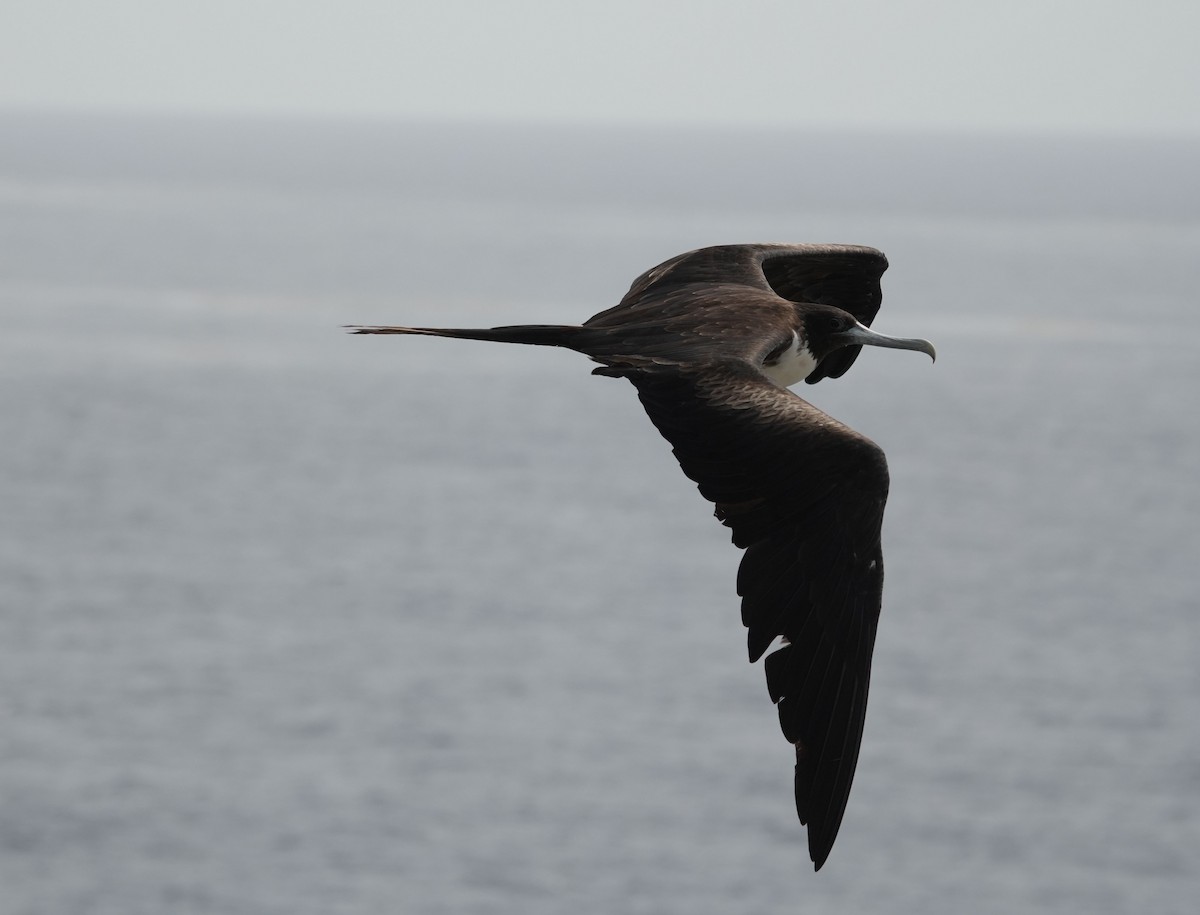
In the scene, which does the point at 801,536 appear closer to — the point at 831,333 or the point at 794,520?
the point at 794,520

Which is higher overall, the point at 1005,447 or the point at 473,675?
the point at 1005,447

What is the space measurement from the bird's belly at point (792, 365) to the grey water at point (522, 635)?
39.3 m

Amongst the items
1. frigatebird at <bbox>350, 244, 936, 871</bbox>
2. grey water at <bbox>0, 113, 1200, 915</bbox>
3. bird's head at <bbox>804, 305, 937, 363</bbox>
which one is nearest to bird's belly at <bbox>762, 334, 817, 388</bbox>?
bird's head at <bbox>804, 305, 937, 363</bbox>

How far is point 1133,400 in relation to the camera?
307 feet

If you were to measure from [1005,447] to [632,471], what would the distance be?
17459 millimetres

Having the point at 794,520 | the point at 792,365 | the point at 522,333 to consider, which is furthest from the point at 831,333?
the point at 522,333

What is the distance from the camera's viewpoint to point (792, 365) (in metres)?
8.35

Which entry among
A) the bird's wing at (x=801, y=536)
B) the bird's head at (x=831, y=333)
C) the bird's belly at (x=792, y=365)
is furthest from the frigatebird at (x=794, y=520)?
the bird's head at (x=831, y=333)

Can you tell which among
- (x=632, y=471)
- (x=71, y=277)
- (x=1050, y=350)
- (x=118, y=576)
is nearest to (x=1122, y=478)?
(x=632, y=471)

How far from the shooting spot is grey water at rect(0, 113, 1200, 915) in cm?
5012

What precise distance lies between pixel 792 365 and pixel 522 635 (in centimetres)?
5595

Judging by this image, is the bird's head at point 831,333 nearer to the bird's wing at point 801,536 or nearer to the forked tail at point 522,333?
the bird's wing at point 801,536

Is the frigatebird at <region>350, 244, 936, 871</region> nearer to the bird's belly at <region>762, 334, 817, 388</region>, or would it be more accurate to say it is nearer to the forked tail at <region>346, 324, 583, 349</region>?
the forked tail at <region>346, 324, 583, 349</region>

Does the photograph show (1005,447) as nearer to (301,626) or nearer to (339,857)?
(301,626)
